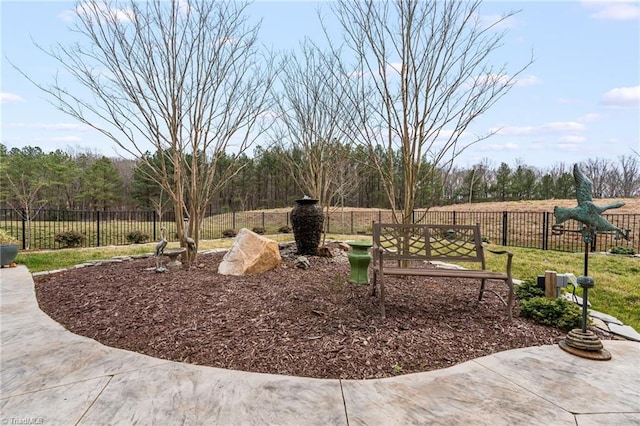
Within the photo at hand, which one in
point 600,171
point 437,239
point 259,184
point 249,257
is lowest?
point 249,257

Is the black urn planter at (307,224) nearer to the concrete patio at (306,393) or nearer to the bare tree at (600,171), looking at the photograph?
the concrete patio at (306,393)

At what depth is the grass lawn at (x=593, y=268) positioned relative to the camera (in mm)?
3871

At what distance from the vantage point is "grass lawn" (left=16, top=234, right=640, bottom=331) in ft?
12.7

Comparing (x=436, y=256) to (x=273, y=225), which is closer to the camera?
(x=436, y=256)

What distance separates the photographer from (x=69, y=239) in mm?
8539

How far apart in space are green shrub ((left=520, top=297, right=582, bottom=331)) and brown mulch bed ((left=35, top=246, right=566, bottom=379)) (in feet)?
0.34

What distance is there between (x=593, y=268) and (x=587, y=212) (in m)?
4.64

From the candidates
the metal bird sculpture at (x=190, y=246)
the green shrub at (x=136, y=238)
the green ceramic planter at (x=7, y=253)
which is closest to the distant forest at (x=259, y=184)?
the green shrub at (x=136, y=238)

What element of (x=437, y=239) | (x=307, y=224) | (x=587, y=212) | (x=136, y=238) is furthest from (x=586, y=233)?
(x=136, y=238)

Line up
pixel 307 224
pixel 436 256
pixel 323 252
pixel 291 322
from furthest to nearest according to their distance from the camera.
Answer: pixel 323 252
pixel 307 224
pixel 436 256
pixel 291 322

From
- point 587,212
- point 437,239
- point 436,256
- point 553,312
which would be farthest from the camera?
point 437,239

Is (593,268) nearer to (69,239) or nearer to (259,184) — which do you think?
(69,239)

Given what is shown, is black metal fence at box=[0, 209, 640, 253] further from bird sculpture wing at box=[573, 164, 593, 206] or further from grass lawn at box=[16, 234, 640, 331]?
bird sculpture wing at box=[573, 164, 593, 206]

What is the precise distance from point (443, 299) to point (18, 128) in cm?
976
